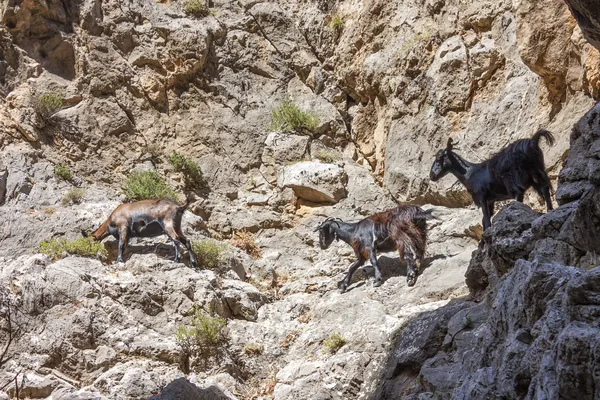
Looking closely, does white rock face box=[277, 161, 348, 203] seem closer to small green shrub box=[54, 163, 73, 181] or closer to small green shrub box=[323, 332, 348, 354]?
small green shrub box=[54, 163, 73, 181]

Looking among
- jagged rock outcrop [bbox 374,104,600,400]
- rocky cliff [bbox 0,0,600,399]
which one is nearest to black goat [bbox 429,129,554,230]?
rocky cliff [bbox 0,0,600,399]

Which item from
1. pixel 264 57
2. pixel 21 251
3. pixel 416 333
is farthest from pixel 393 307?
pixel 264 57

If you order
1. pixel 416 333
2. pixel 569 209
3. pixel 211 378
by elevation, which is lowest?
pixel 211 378

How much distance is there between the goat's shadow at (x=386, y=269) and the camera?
11.7 meters

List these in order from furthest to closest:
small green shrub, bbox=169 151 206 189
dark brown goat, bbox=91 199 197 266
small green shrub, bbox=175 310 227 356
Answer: small green shrub, bbox=169 151 206 189
dark brown goat, bbox=91 199 197 266
small green shrub, bbox=175 310 227 356

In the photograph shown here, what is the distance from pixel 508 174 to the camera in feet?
32.6

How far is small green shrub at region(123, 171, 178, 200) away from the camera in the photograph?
14911 mm

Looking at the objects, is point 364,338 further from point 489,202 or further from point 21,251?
point 21,251

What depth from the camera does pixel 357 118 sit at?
17094 millimetres

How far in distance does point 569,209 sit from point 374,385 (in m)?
3.72

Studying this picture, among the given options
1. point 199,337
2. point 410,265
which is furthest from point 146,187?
point 410,265

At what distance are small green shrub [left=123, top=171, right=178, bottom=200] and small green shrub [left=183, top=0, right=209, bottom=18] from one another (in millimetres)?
5339

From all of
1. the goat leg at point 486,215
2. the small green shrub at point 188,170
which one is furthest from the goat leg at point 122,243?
the goat leg at point 486,215

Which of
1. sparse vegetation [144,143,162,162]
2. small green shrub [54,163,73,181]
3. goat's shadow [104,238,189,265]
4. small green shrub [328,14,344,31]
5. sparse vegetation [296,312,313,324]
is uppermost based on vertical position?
small green shrub [328,14,344,31]
